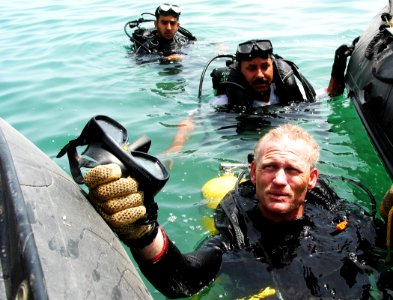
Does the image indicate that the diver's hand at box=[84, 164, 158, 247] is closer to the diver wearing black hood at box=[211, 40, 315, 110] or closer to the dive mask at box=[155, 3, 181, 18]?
the diver wearing black hood at box=[211, 40, 315, 110]

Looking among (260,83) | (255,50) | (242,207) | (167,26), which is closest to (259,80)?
(260,83)

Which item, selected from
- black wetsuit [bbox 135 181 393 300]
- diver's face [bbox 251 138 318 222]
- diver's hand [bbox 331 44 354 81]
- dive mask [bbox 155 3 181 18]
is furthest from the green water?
diver's face [bbox 251 138 318 222]

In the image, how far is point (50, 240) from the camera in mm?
1446

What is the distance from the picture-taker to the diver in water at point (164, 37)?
330 inches

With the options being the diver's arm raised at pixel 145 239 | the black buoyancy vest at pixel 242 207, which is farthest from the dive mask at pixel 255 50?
the diver's arm raised at pixel 145 239

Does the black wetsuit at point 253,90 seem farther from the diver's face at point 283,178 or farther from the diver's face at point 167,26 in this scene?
the diver's face at point 167,26

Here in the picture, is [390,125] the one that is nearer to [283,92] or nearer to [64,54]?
[283,92]

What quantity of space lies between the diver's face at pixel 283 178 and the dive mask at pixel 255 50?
257 cm

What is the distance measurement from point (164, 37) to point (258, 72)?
3.84 meters

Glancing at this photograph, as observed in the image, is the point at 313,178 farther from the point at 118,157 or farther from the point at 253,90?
the point at 253,90

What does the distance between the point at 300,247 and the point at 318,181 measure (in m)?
0.64

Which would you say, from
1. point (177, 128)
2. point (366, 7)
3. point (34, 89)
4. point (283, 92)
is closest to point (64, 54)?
point (34, 89)

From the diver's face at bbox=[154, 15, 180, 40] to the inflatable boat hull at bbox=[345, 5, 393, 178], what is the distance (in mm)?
4409

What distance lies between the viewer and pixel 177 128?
18.6 ft
